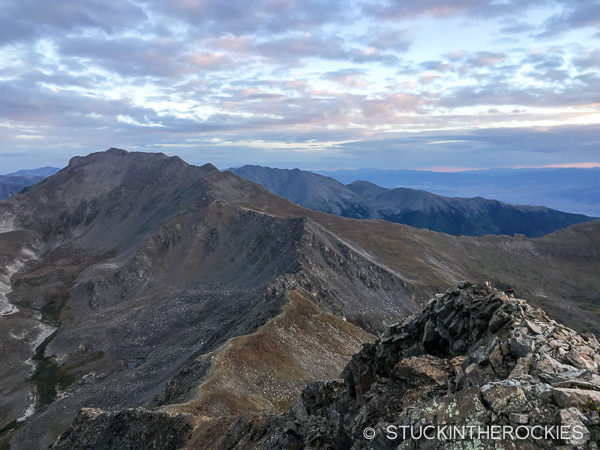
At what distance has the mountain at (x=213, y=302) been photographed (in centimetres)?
5175

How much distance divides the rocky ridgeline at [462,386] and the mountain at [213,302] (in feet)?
34.1

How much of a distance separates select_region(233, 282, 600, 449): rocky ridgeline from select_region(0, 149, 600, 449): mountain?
1039cm

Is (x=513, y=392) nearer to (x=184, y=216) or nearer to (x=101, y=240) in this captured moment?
(x=184, y=216)

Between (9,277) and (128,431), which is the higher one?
(128,431)

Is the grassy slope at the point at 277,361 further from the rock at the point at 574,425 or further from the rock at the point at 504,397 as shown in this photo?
the rock at the point at 574,425

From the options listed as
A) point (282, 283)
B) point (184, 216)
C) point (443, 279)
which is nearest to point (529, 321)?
point (282, 283)

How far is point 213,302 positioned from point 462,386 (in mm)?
101068

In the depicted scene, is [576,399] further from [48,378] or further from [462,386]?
[48,378]

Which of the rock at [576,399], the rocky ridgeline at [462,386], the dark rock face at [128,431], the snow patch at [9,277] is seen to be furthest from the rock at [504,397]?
the snow patch at [9,277]

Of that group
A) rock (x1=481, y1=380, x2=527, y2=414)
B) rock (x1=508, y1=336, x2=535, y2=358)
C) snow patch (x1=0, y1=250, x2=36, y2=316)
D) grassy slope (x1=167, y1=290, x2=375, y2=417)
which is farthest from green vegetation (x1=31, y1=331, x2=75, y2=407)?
rock (x1=481, y1=380, x2=527, y2=414)

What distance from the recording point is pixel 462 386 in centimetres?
1742

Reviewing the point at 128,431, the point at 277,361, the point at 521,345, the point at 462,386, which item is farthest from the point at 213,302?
the point at 521,345

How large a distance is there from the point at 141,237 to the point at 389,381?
17557 cm

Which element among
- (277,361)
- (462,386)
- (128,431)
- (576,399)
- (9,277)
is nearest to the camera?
(576,399)
